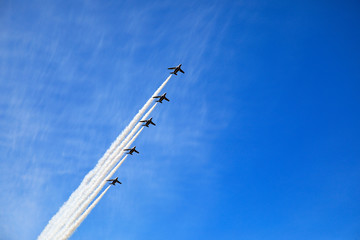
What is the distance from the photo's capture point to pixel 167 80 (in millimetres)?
117250

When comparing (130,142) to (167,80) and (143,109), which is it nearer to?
(143,109)

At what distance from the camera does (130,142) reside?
11212 centimetres

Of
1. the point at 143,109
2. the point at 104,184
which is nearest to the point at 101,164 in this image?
the point at 104,184

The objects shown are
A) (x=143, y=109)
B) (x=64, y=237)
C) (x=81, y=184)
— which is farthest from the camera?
(x=143, y=109)

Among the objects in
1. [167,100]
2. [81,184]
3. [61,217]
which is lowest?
[61,217]

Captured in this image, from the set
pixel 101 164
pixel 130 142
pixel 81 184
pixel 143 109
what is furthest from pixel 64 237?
pixel 143 109

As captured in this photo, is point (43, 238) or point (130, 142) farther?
point (130, 142)

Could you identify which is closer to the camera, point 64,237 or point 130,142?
point 64,237

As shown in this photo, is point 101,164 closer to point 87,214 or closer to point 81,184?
point 81,184

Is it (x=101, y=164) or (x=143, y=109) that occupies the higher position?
(x=143, y=109)

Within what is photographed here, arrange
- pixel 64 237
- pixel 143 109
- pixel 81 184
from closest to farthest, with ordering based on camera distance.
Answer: pixel 64 237, pixel 81 184, pixel 143 109

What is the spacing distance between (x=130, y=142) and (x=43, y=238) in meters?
47.6

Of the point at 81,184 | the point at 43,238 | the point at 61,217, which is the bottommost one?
the point at 43,238

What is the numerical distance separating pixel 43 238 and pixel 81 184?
23104mm
